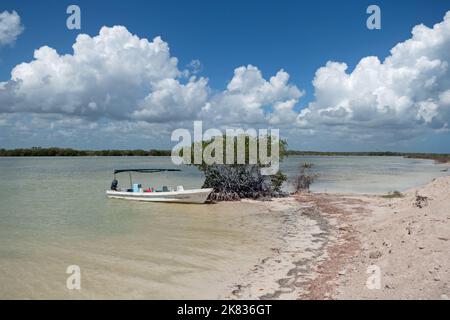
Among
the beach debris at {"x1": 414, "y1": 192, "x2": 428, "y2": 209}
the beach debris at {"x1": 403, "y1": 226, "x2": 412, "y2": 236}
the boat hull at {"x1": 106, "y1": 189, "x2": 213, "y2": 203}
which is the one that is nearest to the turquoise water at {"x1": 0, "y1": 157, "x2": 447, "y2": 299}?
the boat hull at {"x1": 106, "y1": 189, "x2": 213, "y2": 203}

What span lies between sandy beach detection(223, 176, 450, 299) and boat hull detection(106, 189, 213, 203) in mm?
7625

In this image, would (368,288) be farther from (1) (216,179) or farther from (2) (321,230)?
(1) (216,179)

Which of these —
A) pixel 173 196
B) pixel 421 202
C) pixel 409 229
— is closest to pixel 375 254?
pixel 409 229

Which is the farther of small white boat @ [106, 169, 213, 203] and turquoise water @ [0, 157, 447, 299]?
small white boat @ [106, 169, 213, 203]

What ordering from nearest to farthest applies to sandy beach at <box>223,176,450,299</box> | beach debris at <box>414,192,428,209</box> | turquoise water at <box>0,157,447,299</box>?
sandy beach at <box>223,176,450,299</box> < turquoise water at <box>0,157,447,299</box> < beach debris at <box>414,192,428,209</box>

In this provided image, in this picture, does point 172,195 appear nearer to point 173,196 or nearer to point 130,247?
point 173,196

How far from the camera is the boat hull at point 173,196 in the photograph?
76.4 ft

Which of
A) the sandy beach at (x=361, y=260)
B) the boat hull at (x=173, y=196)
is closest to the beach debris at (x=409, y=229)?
the sandy beach at (x=361, y=260)

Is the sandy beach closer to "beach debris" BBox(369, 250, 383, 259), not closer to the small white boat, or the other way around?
"beach debris" BBox(369, 250, 383, 259)

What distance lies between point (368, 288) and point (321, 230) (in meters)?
7.86

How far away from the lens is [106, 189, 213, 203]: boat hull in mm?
23281

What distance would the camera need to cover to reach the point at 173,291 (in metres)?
8.55

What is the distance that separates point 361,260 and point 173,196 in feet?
50.4
